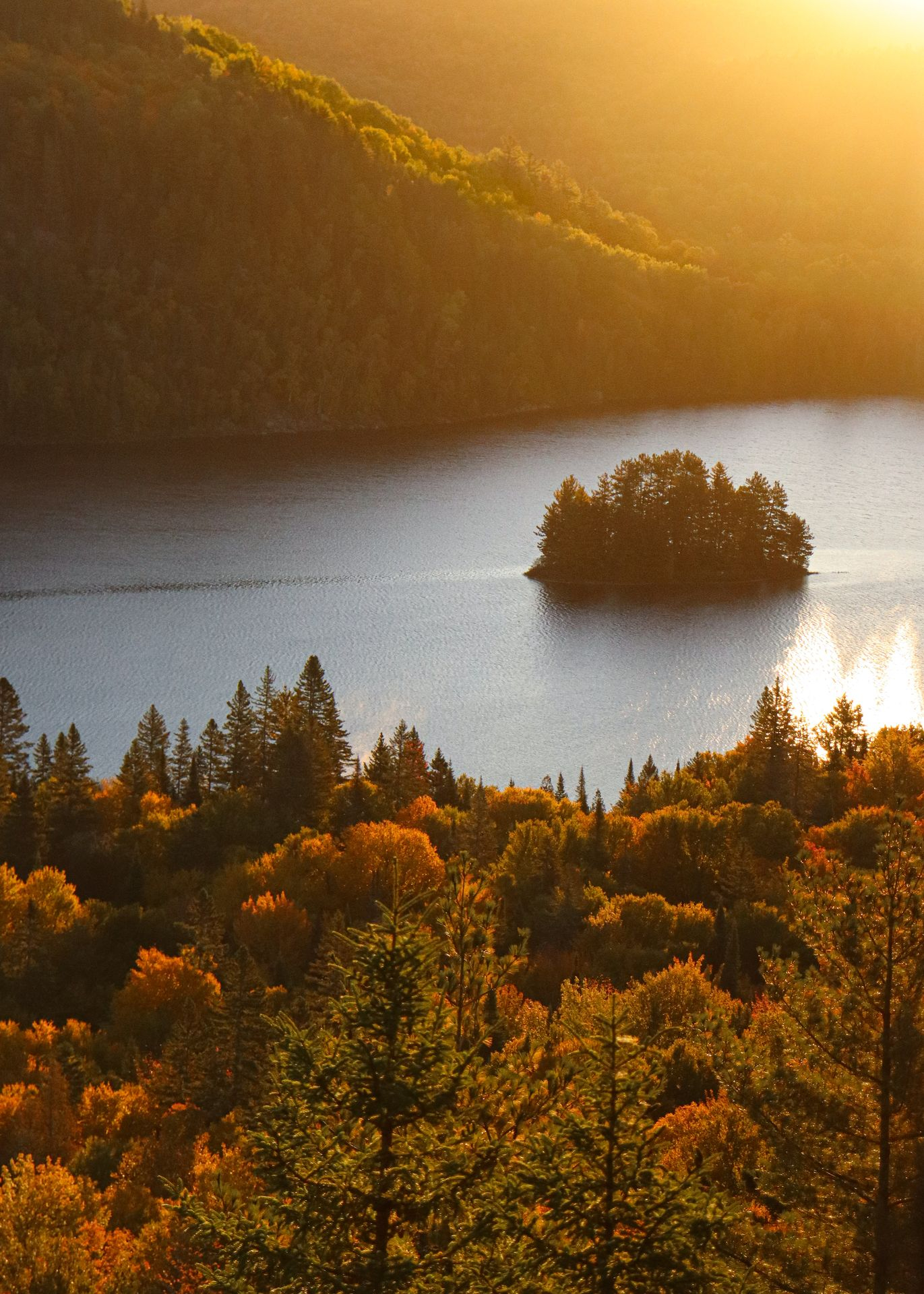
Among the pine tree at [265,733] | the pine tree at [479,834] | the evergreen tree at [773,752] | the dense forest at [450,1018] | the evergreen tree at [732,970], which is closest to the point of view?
the dense forest at [450,1018]

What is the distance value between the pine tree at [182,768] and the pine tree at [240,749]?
1.75m

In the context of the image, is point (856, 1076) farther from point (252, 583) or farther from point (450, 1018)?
point (252, 583)

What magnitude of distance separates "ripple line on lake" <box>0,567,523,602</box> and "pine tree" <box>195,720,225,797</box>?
145 feet

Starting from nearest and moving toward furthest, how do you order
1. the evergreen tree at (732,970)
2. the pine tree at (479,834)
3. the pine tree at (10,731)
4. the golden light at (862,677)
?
the evergreen tree at (732,970) < the pine tree at (479,834) < the pine tree at (10,731) < the golden light at (862,677)

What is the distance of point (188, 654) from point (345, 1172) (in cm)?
8670

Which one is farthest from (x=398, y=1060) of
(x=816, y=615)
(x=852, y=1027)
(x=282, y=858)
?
(x=816, y=615)

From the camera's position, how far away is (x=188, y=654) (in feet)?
323

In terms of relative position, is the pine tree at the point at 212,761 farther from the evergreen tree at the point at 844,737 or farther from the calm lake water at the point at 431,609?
the evergreen tree at the point at 844,737

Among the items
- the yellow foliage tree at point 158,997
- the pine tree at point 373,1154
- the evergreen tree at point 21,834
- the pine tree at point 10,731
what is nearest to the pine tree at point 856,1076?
the pine tree at point 373,1154

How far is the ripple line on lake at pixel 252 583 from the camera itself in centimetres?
11138

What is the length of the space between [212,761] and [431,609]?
4195 cm

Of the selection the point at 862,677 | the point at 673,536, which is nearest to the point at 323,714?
the point at 862,677

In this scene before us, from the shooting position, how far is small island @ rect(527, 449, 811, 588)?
117 m

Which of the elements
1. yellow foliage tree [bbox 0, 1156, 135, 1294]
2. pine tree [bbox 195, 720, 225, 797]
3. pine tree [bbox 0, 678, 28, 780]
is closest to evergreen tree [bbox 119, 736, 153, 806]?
pine tree [bbox 195, 720, 225, 797]
